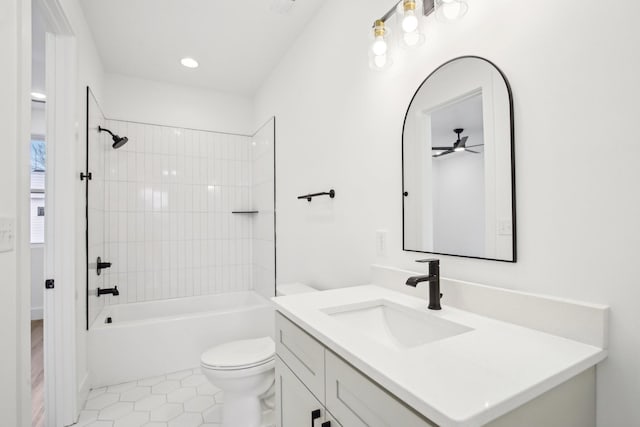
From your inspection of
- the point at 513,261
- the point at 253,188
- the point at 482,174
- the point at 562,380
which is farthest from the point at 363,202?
the point at 253,188

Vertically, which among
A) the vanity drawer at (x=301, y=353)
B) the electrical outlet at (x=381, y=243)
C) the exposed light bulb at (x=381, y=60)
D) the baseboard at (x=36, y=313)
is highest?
the exposed light bulb at (x=381, y=60)

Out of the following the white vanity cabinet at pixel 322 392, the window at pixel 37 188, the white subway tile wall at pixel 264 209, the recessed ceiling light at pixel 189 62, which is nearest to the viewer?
the white vanity cabinet at pixel 322 392

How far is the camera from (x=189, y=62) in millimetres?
2643

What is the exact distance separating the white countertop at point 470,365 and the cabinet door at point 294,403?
8.3 inches

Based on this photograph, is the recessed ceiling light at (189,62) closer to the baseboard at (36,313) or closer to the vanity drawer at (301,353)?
the vanity drawer at (301,353)

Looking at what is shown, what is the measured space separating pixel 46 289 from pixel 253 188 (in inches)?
78.7

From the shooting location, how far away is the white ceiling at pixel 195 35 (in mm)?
1960

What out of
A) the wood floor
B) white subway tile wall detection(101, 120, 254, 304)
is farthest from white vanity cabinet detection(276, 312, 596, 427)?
white subway tile wall detection(101, 120, 254, 304)

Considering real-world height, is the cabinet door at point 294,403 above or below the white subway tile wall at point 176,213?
below

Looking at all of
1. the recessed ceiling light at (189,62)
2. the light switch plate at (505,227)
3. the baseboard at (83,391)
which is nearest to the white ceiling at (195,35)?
the recessed ceiling light at (189,62)

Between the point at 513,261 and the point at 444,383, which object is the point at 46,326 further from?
the point at 513,261

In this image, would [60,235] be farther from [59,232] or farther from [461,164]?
[461,164]

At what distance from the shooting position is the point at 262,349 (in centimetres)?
181

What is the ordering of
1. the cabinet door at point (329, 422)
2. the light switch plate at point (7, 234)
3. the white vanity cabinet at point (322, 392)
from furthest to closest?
the light switch plate at point (7, 234), the cabinet door at point (329, 422), the white vanity cabinet at point (322, 392)
